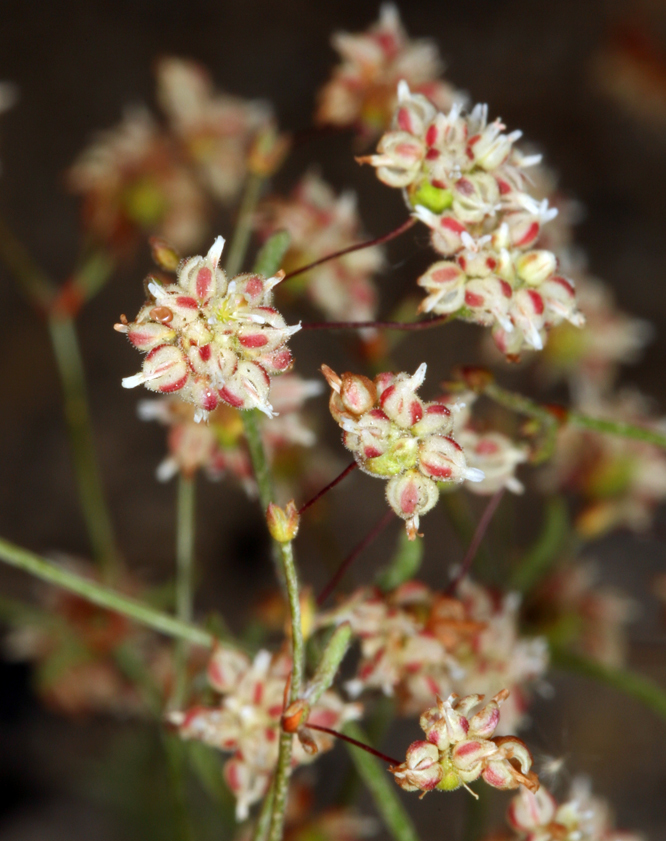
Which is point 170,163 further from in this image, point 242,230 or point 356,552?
point 356,552

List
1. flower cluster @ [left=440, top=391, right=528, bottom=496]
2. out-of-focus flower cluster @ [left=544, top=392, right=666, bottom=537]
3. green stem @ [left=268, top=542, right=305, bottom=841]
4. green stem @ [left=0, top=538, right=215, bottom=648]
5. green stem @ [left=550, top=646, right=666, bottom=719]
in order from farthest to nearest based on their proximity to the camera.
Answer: out-of-focus flower cluster @ [left=544, top=392, right=666, bottom=537] < green stem @ [left=550, top=646, right=666, bottom=719] < flower cluster @ [left=440, top=391, right=528, bottom=496] < green stem @ [left=0, top=538, right=215, bottom=648] < green stem @ [left=268, top=542, right=305, bottom=841]

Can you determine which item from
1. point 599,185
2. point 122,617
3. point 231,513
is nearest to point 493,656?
point 122,617

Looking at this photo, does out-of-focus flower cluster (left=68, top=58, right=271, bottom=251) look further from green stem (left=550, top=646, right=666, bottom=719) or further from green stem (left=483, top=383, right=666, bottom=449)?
green stem (left=550, top=646, right=666, bottom=719)

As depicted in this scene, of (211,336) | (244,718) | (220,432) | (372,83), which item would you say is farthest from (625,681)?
(372,83)

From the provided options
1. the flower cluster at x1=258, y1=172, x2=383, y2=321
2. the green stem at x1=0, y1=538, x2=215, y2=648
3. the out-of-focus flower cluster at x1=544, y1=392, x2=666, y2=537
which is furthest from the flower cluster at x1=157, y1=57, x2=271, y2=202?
the green stem at x1=0, y1=538, x2=215, y2=648

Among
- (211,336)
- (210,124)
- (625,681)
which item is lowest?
(211,336)

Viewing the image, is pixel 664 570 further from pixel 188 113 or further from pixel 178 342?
pixel 178 342

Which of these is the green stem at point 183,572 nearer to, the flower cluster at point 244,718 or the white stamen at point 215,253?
the flower cluster at point 244,718
